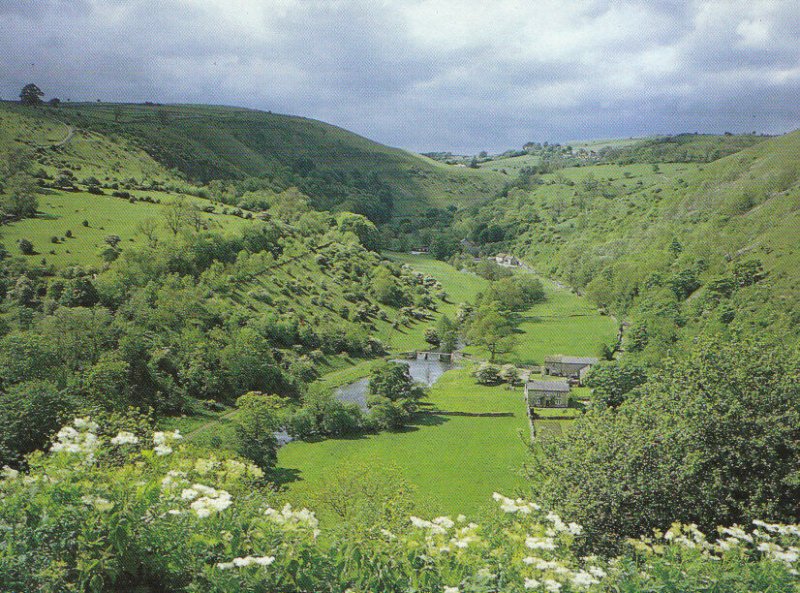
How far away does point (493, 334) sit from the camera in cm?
9662

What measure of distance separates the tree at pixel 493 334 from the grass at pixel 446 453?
54.6 ft

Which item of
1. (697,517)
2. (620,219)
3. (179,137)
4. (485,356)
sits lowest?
(485,356)

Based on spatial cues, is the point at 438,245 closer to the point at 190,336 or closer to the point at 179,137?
the point at 179,137

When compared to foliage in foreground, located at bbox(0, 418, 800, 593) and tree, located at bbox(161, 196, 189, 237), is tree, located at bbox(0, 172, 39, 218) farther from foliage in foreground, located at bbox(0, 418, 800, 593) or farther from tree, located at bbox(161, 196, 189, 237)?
foliage in foreground, located at bbox(0, 418, 800, 593)

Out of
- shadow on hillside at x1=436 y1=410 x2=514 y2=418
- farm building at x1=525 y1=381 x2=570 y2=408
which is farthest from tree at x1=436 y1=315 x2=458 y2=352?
shadow on hillside at x1=436 y1=410 x2=514 y2=418

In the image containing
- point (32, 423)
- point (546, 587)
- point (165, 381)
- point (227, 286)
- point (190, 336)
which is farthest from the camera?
point (227, 286)

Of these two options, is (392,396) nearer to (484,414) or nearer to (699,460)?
(484,414)

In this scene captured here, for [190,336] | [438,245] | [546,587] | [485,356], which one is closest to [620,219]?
[438,245]

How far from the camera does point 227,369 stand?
73062 millimetres

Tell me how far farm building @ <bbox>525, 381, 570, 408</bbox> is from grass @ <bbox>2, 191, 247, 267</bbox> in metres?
65.2

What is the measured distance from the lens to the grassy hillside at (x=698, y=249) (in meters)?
83.9

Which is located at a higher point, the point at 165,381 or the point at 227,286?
the point at 227,286

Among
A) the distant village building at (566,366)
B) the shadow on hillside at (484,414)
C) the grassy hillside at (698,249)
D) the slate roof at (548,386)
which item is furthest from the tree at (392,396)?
the grassy hillside at (698,249)

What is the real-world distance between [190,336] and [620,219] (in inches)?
5619
